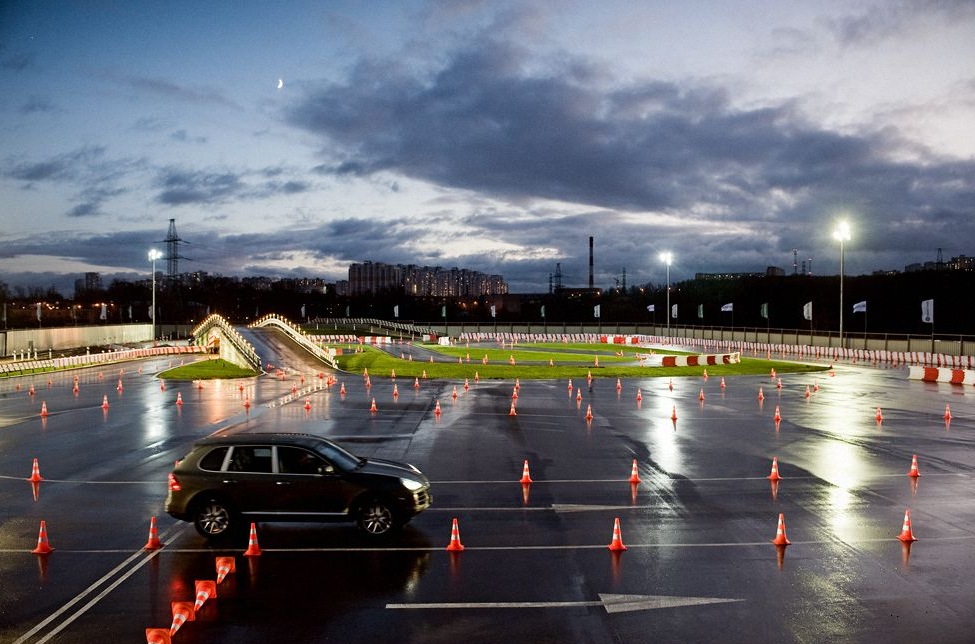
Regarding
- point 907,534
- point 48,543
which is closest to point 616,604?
point 907,534

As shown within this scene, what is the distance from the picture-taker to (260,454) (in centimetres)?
1241

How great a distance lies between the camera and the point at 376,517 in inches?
482

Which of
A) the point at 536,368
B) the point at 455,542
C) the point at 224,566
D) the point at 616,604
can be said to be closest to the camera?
the point at 616,604

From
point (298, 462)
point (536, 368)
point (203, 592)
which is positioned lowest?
point (203, 592)

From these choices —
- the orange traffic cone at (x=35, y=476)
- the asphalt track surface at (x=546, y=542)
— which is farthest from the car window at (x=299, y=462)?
the orange traffic cone at (x=35, y=476)

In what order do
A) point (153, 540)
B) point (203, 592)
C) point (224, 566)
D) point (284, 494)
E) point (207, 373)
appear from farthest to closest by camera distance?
point (207, 373) → point (284, 494) → point (153, 540) → point (224, 566) → point (203, 592)

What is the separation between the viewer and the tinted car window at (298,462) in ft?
40.3

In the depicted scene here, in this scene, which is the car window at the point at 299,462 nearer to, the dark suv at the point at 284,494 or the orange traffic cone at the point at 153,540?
the dark suv at the point at 284,494

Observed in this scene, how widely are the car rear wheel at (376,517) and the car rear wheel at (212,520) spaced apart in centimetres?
207

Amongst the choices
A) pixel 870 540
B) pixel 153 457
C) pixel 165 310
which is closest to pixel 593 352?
pixel 153 457

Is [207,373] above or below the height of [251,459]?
below

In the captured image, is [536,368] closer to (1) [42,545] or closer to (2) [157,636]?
(1) [42,545]

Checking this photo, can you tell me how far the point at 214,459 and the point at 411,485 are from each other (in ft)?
10.7

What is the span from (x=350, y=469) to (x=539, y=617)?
4.46 metres
